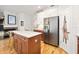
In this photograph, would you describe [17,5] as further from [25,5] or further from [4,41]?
[4,41]

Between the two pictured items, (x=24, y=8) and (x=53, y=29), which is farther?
(x=53, y=29)

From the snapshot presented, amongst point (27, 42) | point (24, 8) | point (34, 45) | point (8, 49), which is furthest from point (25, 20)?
point (8, 49)

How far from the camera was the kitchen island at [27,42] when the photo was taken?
2.10m

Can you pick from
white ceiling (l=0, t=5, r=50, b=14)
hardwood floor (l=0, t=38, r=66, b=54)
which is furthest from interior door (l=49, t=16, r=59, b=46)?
white ceiling (l=0, t=5, r=50, b=14)

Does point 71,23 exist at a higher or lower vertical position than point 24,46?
higher

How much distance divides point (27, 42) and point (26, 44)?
51 mm

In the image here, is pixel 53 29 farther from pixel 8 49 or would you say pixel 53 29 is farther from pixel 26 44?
pixel 8 49

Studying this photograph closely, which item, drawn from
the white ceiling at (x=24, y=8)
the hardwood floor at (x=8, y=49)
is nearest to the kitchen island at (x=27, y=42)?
the hardwood floor at (x=8, y=49)

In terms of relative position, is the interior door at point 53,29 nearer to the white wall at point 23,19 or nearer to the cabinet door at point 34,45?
the cabinet door at point 34,45

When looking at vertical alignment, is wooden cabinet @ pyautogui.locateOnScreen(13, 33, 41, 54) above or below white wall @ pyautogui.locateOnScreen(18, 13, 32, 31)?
below

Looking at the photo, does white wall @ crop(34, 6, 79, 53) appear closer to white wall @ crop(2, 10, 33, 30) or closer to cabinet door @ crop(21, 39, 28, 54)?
white wall @ crop(2, 10, 33, 30)

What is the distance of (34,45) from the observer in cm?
221

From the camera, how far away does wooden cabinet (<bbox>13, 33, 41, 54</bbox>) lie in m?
2.10
